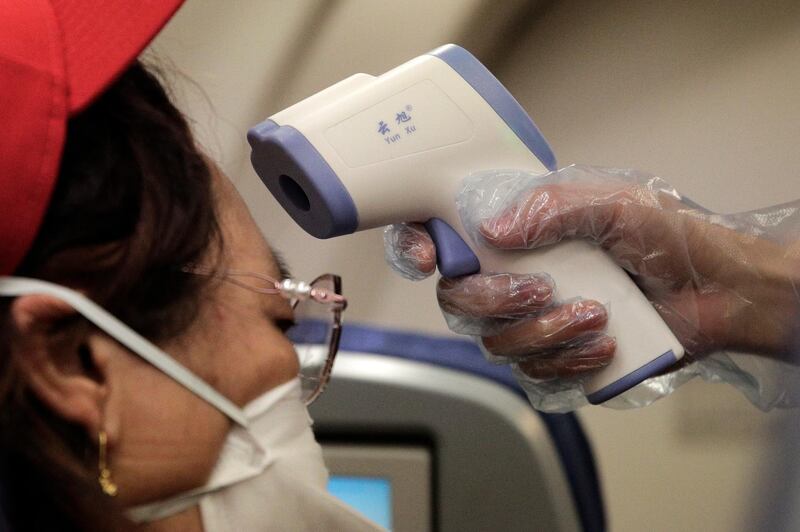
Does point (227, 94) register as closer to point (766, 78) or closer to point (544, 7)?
point (544, 7)

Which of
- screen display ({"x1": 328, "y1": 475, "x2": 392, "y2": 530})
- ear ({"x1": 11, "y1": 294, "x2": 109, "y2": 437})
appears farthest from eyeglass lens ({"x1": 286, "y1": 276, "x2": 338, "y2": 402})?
screen display ({"x1": 328, "y1": 475, "x2": 392, "y2": 530})

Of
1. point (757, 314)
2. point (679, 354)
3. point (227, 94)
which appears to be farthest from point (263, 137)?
point (227, 94)

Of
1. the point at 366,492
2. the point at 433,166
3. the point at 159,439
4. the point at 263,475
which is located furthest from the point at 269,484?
the point at 366,492

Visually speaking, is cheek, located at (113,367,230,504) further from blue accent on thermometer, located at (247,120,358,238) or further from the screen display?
the screen display

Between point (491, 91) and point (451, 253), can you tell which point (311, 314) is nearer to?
point (451, 253)

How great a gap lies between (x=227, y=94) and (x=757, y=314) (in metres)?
1.01

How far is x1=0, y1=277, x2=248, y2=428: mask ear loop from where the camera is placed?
2.32 ft

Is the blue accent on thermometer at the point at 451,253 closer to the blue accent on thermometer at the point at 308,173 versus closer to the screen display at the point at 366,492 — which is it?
the blue accent on thermometer at the point at 308,173

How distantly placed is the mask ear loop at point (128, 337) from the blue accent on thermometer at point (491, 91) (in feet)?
1.21

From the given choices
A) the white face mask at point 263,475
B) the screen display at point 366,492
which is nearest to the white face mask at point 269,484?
the white face mask at point 263,475

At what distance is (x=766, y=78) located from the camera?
5.22 feet

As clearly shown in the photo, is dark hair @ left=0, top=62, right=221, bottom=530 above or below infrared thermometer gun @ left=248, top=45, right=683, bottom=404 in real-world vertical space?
below

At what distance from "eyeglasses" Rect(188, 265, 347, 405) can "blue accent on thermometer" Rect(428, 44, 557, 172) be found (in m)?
0.24

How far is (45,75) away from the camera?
69 cm
